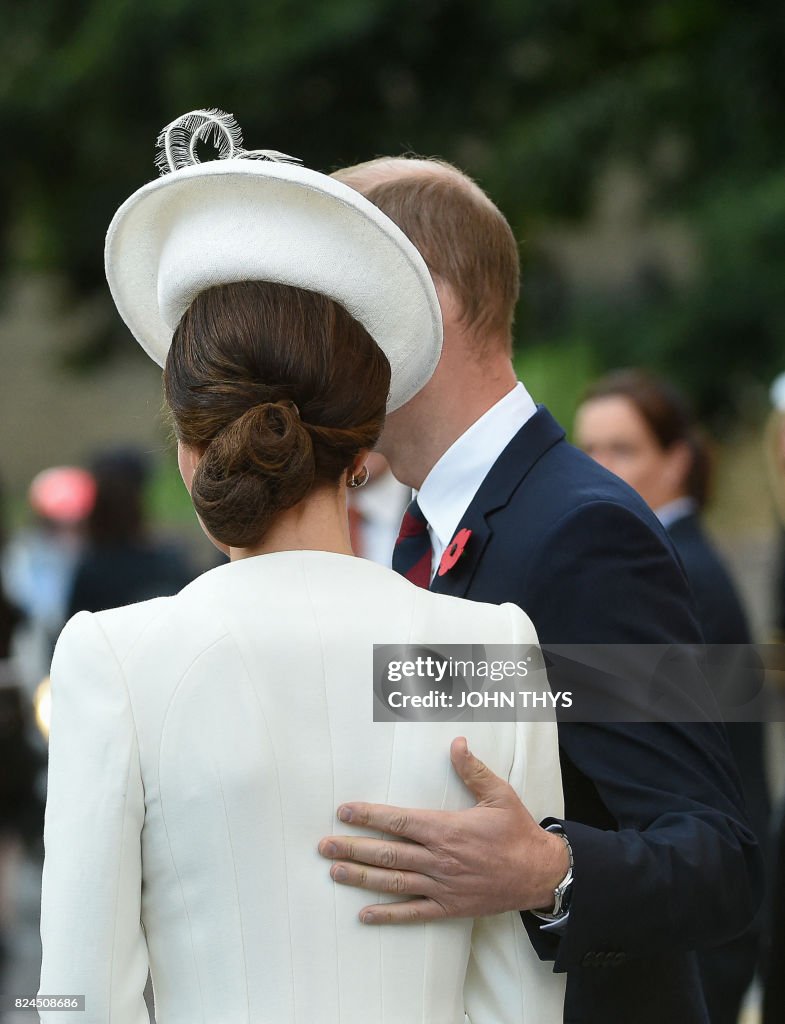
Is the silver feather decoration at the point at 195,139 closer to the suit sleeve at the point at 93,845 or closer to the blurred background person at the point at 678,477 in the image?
the suit sleeve at the point at 93,845

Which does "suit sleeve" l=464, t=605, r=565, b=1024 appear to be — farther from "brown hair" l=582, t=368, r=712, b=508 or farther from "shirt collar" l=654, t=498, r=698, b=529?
"brown hair" l=582, t=368, r=712, b=508

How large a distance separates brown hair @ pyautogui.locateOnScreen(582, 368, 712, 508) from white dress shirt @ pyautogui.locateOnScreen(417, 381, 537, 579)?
6.61 ft

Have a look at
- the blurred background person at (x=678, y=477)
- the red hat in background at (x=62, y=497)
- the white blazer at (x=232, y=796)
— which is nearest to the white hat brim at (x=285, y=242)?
the white blazer at (x=232, y=796)

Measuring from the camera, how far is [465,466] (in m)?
2.19

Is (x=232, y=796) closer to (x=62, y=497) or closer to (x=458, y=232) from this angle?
(x=458, y=232)

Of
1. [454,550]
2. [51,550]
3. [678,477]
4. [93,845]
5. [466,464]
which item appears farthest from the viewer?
[51,550]

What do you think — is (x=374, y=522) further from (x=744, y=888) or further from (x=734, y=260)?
(x=734, y=260)

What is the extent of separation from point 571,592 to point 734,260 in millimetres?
7967

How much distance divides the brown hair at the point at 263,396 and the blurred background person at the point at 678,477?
213cm

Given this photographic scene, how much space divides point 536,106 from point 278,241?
9737 millimetres

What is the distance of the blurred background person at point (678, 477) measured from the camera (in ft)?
11.7

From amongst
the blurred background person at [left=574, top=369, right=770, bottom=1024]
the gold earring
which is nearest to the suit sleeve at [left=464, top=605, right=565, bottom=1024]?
the gold earring

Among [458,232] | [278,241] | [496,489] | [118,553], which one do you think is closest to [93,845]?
[278,241]

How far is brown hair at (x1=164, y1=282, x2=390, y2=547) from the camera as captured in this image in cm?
153
